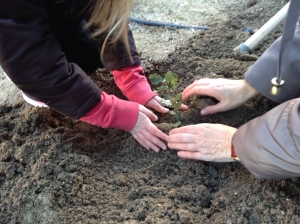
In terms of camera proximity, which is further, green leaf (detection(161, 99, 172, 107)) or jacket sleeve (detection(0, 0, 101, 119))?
green leaf (detection(161, 99, 172, 107))

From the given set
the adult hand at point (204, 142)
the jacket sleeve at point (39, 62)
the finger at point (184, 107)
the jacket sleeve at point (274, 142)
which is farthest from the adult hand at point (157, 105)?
the jacket sleeve at point (274, 142)

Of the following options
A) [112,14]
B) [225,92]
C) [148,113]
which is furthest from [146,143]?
[112,14]

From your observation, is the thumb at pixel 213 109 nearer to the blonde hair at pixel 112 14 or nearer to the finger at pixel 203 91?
the finger at pixel 203 91

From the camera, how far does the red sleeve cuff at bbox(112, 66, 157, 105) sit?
1758 millimetres

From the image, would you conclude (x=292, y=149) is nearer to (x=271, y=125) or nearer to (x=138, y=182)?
(x=271, y=125)

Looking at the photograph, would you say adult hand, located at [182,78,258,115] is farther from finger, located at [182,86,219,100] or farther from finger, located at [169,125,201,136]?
finger, located at [169,125,201,136]

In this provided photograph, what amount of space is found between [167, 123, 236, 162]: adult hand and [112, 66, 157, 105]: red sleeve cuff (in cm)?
32

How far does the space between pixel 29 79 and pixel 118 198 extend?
0.55 metres

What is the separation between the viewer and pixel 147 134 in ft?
5.11

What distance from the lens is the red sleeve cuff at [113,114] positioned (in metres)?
1.53

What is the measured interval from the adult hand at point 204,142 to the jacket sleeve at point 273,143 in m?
0.08

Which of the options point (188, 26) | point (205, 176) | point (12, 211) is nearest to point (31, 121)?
point (12, 211)

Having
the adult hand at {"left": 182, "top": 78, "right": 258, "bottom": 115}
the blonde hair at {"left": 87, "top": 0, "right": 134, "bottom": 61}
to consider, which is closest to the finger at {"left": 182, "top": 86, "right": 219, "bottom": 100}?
the adult hand at {"left": 182, "top": 78, "right": 258, "bottom": 115}

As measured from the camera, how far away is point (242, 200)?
1308 mm
